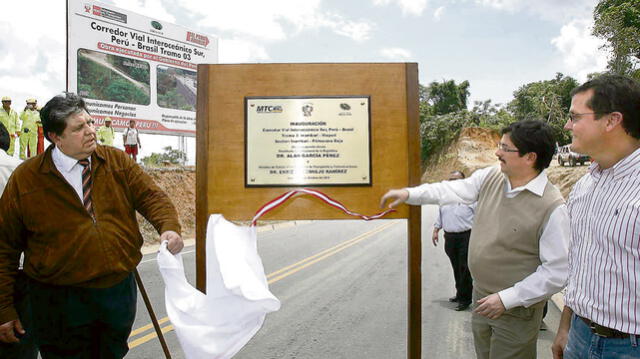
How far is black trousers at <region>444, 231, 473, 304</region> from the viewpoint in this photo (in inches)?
248

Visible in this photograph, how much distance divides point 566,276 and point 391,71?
1398 millimetres

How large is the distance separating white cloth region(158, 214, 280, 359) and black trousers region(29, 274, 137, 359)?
47cm

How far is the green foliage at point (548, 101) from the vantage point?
40969 millimetres

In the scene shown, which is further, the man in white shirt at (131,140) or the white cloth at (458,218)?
the man in white shirt at (131,140)

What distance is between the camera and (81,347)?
2623mm

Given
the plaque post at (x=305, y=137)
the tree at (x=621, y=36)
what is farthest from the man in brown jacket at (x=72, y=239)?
the tree at (x=621, y=36)

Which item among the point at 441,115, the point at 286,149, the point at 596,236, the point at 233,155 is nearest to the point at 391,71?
the point at 286,149

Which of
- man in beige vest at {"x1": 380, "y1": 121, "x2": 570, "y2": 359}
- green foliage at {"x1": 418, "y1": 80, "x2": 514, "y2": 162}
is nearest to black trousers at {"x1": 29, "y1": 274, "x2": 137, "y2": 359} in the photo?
man in beige vest at {"x1": 380, "y1": 121, "x2": 570, "y2": 359}

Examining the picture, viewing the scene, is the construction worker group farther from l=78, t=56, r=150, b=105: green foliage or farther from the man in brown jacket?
the man in brown jacket

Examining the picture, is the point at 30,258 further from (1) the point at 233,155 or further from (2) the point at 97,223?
(1) the point at 233,155

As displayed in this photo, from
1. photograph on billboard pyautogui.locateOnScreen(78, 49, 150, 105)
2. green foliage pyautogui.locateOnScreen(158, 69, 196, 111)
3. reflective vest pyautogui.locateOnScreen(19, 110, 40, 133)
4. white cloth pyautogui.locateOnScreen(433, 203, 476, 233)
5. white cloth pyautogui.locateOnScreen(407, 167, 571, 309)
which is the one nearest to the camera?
white cloth pyautogui.locateOnScreen(407, 167, 571, 309)

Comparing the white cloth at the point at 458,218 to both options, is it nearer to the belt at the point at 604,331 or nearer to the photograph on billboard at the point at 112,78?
the belt at the point at 604,331

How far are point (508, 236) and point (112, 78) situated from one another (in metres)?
20.5

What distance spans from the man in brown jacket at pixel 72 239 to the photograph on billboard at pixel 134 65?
711 inches
